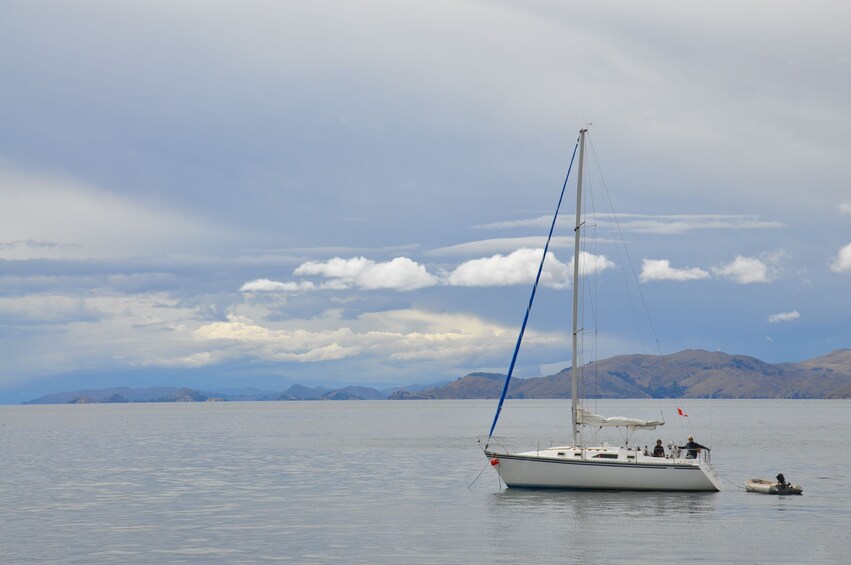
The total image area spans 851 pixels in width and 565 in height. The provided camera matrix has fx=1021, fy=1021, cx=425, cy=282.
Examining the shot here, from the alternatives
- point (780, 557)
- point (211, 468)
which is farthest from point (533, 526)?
point (211, 468)

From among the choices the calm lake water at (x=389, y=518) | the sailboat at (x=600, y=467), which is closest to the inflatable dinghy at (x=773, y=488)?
the calm lake water at (x=389, y=518)

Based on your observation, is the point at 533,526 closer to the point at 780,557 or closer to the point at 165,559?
the point at 780,557

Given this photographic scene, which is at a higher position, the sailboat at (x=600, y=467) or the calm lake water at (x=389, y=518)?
the sailboat at (x=600, y=467)

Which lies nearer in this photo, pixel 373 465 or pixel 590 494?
pixel 590 494

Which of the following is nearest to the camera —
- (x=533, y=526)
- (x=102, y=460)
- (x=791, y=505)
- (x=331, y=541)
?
(x=331, y=541)

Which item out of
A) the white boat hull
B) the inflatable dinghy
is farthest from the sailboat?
the inflatable dinghy

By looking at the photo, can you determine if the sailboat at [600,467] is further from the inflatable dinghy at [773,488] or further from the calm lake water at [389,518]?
the inflatable dinghy at [773,488]

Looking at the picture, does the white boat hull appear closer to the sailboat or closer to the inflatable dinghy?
the sailboat

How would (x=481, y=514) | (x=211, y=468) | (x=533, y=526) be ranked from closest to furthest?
1. (x=533, y=526)
2. (x=481, y=514)
3. (x=211, y=468)

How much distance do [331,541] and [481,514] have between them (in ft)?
38.5

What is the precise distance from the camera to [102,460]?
336 ft

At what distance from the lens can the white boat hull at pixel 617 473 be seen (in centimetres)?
6041

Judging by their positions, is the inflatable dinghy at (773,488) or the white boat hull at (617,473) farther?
the inflatable dinghy at (773,488)

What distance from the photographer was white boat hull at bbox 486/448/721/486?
60.4 m
